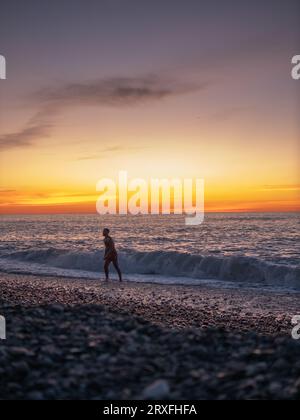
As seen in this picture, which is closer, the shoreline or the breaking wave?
the shoreline

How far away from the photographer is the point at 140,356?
8.11 meters

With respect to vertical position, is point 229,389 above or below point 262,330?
above

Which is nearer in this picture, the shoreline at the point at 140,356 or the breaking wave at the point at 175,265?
the shoreline at the point at 140,356

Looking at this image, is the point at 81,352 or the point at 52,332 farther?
the point at 52,332

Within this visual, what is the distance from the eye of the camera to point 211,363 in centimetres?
780

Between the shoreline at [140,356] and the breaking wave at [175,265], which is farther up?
the shoreline at [140,356]

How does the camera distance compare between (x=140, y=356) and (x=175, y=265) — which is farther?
(x=175, y=265)

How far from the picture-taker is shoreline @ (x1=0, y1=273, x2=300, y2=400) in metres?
6.55

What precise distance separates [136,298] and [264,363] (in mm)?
9910

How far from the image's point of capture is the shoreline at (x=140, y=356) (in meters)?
6.55

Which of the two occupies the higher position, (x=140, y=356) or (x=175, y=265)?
(x=140, y=356)

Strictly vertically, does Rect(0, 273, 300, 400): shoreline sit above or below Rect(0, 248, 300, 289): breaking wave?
above
